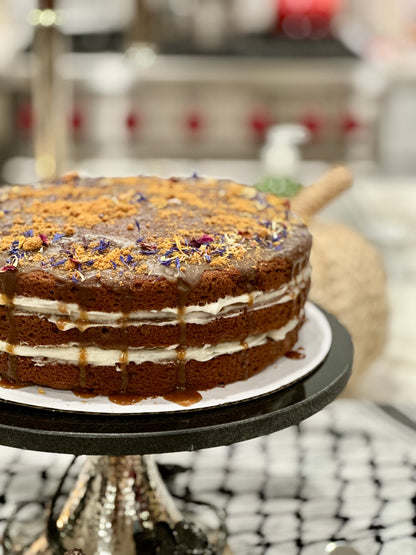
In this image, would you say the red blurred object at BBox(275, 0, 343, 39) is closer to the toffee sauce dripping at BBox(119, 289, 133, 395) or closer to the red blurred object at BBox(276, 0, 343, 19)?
the red blurred object at BBox(276, 0, 343, 19)

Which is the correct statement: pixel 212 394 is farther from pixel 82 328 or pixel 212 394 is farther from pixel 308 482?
pixel 308 482

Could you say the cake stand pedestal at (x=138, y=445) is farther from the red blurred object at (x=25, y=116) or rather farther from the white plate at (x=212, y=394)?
the red blurred object at (x=25, y=116)

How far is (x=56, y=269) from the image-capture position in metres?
1.10

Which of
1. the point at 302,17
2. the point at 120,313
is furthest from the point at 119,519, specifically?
the point at 302,17

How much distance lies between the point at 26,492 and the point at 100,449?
2.48 feet

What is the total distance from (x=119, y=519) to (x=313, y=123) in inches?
107

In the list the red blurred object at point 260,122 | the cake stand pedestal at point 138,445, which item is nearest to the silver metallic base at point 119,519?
the cake stand pedestal at point 138,445

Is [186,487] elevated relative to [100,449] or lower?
lower

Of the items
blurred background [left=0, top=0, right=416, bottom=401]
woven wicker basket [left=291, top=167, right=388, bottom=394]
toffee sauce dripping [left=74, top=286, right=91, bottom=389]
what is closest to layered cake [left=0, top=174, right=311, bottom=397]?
toffee sauce dripping [left=74, top=286, right=91, bottom=389]

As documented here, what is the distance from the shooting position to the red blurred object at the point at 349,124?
Result: 3.76 m

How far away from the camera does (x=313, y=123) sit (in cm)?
379

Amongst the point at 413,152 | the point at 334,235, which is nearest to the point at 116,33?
the point at 413,152

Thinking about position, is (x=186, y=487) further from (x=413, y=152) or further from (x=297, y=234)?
(x=413, y=152)

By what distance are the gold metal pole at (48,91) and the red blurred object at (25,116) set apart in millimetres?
1962
